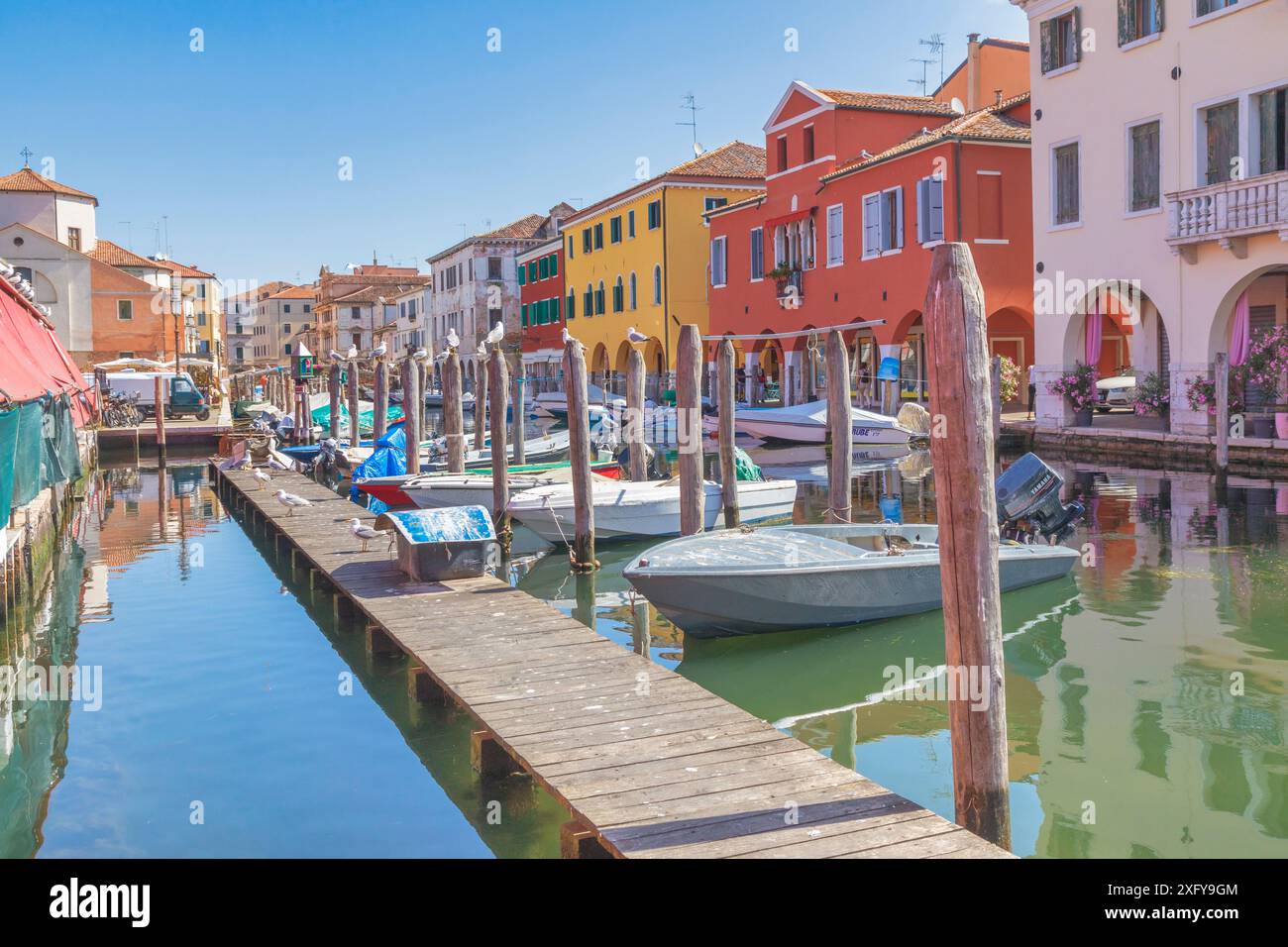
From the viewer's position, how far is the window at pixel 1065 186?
85.5 ft

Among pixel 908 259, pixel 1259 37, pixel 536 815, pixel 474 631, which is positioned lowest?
pixel 536 815

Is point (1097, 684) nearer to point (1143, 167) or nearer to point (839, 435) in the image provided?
point (839, 435)

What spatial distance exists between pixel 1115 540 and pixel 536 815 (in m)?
10.8

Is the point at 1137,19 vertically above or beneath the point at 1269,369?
above

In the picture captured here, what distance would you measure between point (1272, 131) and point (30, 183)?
Answer: 57.8 m

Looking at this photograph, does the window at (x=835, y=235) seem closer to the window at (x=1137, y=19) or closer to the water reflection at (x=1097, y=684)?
the window at (x=1137, y=19)

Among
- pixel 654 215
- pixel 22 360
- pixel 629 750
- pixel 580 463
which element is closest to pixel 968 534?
pixel 629 750

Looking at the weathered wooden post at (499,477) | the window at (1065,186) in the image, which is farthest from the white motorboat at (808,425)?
the weathered wooden post at (499,477)

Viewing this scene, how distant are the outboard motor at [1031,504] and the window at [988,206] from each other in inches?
669

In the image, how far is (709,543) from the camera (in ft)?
35.4

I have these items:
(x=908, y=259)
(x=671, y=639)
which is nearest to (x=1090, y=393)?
(x=908, y=259)

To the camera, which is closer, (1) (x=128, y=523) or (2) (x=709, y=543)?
(2) (x=709, y=543)

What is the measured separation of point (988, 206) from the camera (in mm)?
29094
